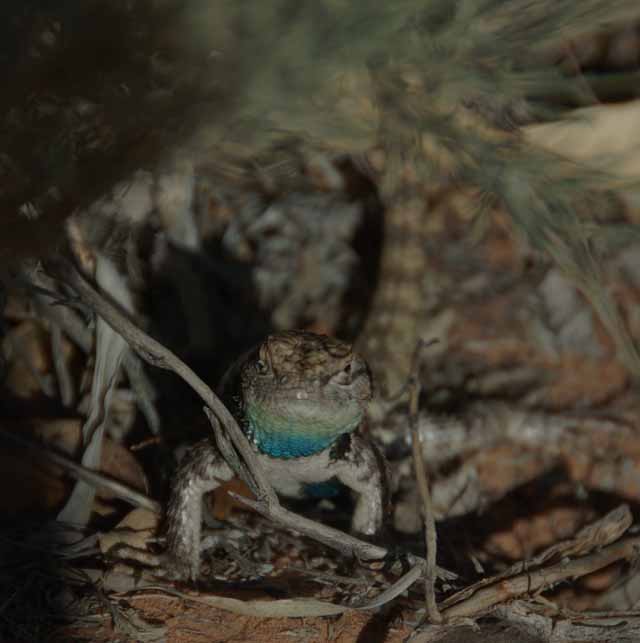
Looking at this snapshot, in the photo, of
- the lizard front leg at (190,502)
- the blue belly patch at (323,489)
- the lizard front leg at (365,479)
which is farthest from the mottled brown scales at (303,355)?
the blue belly patch at (323,489)

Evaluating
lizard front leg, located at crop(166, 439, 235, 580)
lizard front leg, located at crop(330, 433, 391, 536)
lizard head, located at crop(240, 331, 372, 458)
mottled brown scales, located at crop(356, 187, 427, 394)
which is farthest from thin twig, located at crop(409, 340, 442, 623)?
mottled brown scales, located at crop(356, 187, 427, 394)

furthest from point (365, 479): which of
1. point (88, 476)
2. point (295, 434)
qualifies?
point (88, 476)

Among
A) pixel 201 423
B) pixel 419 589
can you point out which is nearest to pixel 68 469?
pixel 201 423

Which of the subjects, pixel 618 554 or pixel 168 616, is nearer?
pixel 168 616

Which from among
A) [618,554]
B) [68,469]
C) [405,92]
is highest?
[405,92]

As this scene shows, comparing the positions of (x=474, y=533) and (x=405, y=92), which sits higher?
(x=405, y=92)

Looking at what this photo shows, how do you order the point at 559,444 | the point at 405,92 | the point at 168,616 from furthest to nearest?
the point at 559,444 → the point at 405,92 → the point at 168,616

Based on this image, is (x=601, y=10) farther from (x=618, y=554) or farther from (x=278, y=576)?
(x=278, y=576)

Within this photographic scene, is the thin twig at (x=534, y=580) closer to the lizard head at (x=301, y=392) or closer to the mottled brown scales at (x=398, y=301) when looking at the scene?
the lizard head at (x=301, y=392)

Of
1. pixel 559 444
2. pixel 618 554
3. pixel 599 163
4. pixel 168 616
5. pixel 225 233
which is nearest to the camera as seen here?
pixel 168 616
